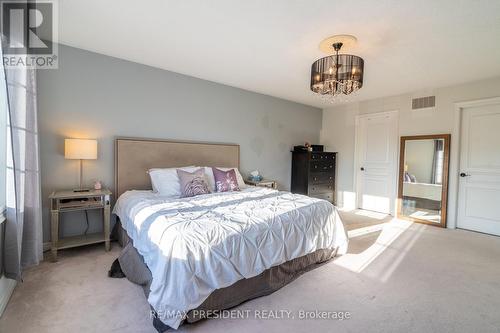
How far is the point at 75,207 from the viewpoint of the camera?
259 cm

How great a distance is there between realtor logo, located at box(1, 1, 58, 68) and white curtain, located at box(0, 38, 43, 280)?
134 mm

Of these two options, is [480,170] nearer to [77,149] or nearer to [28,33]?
[77,149]

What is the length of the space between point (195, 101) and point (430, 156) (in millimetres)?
4273

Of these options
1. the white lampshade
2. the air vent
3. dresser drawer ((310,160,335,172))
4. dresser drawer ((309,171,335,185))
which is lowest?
dresser drawer ((309,171,335,185))

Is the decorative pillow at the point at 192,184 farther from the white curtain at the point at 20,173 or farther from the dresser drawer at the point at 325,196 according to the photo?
the dresser drawer at the point at 325,196

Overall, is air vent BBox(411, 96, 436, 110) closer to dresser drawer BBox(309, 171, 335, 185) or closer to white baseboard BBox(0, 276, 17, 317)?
dresser drawer BBox(309, 171, 335, 185)

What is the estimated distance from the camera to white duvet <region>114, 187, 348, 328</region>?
1500 mm

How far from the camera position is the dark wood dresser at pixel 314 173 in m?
4.97

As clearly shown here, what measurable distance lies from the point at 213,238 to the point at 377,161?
14.7ft

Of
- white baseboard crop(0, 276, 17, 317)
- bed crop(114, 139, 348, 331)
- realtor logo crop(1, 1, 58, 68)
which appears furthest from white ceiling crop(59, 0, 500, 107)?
white baseboard crop(0, 276, 17, 317)

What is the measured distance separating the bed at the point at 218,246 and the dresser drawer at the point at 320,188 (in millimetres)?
2136

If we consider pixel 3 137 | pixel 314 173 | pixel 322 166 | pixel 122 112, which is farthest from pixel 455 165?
pixel 3 137

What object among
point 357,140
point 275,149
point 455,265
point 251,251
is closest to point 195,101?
point 275,149

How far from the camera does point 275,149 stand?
5.05m
